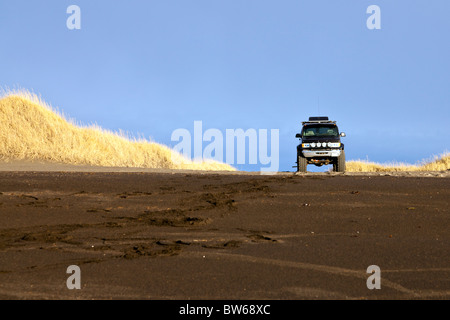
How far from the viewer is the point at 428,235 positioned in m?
8.30

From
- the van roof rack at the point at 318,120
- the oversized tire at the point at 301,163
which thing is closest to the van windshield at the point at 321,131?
the van roof rack at the point at 318,120

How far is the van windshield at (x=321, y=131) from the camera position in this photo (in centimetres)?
2073

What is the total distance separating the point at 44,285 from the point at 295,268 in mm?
2716

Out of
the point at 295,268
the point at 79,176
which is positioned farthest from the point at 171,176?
the point at 295,268

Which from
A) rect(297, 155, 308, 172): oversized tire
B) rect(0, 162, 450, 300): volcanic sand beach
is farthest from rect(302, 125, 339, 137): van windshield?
rect(0, 162, 450, 300): volcanic sand beach

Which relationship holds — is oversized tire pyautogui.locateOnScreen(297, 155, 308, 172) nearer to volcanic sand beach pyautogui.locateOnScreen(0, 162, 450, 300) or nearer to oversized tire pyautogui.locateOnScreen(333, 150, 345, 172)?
oversized tire pyautogui.locateOnScreen(333, 150, 345, 172)

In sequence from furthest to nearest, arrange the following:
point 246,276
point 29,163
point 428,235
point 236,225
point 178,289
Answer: point 29,163, point 236,225, point 428,235, point 246,276, point 178,289

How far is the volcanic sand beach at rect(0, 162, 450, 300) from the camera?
5.46 metres

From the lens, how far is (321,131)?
68.6ft

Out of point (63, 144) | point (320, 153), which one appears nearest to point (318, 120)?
point (320, 153)

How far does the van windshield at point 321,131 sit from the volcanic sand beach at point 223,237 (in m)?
6.84

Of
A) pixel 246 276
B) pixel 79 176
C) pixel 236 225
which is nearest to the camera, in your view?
pixel 246 276
